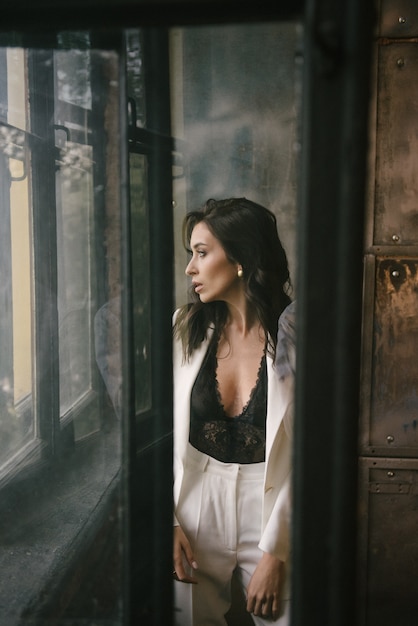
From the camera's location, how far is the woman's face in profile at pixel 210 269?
155cm

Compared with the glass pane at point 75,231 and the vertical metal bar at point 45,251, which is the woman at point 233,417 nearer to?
the glass pane at point 75,231

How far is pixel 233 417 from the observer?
1620 millimetres

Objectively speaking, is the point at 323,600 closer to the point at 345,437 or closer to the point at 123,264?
the point at 345,437

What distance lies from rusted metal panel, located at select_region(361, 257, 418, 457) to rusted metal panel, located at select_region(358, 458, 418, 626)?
0.26 ft

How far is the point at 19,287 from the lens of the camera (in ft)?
5.55

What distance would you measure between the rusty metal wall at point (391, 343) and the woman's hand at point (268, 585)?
1.94ft

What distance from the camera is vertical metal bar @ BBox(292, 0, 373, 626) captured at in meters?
0.73

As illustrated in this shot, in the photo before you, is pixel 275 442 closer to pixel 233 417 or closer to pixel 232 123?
pixel 233 417

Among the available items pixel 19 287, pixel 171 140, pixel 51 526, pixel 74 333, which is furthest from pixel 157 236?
pixel 51 526

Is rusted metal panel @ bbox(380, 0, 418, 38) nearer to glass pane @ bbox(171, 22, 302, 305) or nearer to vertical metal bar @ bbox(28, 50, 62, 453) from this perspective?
glass pane @ bbox(171, 22, 302, 305)

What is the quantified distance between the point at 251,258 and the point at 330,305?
827mm

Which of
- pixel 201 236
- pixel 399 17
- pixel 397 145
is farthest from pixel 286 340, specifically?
pixel 399 17

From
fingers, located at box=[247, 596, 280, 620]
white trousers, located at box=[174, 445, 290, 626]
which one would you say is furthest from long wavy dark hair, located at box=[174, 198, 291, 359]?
fingers, located at box=[247, 596, 280, 620]

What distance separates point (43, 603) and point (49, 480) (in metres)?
0.28
